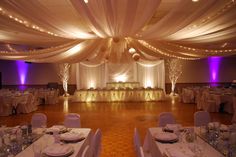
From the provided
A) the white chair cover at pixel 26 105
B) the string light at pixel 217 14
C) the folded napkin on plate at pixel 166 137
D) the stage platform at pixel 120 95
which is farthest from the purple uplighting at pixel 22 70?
the folded napkin on plate at pixel 166 137

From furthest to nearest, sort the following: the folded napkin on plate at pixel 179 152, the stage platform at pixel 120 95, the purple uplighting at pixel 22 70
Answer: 1. the purple uplighting at pixel 22 70
2. the stage platform at pixel 120 95
3. the folded napkin on plate at pixel 179 152

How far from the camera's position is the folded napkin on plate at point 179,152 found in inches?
84.9

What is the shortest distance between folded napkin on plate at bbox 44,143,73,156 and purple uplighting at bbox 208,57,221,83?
12.5 m

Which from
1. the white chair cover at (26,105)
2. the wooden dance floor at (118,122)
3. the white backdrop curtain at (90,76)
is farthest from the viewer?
the white backdrop curtain at (90,76)

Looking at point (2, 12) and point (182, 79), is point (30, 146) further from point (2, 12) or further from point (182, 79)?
point (182, 79)

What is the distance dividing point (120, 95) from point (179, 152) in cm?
842

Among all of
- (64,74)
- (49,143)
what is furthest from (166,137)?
(64,74)

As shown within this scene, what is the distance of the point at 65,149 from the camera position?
230 cm

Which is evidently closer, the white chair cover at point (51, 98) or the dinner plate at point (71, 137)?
the dinner plate at point (71, 137)

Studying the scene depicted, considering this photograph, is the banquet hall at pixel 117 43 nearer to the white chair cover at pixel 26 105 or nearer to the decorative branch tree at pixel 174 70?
the white chair cover at pixel 26 105

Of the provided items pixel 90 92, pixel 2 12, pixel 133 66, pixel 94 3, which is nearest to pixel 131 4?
pixel 94 3

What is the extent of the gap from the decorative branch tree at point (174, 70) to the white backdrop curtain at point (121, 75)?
53 cm

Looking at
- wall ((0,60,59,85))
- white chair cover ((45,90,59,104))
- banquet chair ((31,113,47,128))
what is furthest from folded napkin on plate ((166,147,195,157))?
wall ((0,60,59,85))

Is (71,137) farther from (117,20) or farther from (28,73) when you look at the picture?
(28,73)
